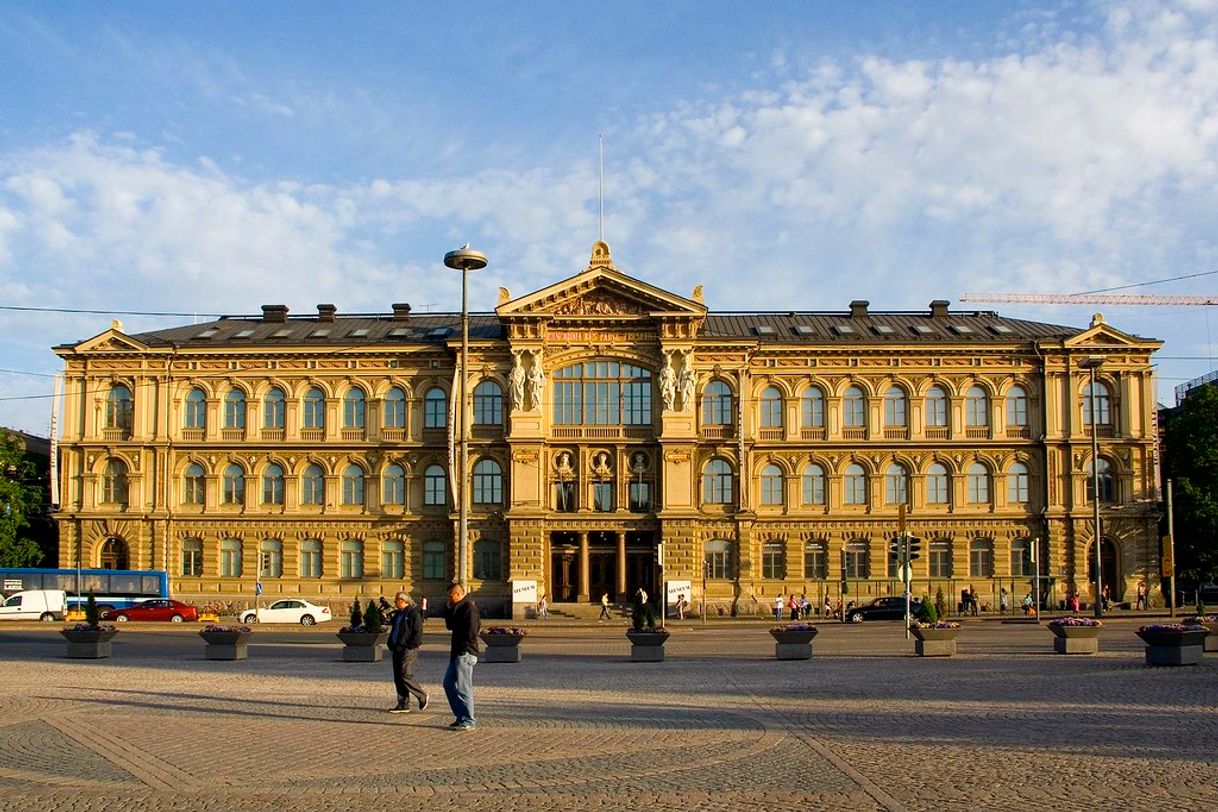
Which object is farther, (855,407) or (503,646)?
(855,407)

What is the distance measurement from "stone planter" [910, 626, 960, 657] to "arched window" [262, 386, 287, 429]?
47.9 m

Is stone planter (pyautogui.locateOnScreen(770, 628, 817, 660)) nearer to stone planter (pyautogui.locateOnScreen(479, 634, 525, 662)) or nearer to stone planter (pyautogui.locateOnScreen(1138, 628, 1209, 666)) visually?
stone planter (pyautogui.locateOnScreen(479, 634, 525, 662))

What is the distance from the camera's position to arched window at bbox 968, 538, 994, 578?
74625mm

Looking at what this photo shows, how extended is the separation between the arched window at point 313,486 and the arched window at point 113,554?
10.9 metres

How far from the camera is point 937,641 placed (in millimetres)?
37219

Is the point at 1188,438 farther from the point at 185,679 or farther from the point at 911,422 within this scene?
the point at 185,679

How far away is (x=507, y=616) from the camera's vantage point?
71.6 meters

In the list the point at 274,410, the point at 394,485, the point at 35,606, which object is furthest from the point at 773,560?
the point at 35,606

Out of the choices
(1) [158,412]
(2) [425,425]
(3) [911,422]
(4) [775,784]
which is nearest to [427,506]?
(2) [425,425]

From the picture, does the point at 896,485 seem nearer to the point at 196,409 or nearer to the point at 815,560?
the point at 815,560

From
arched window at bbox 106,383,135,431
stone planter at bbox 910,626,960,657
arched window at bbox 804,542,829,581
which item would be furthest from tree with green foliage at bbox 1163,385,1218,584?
arched window at bbox 106,383,135,431

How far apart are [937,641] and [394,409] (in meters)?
44.6

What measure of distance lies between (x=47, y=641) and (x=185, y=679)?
21414mm

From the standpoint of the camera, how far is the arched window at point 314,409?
249 feet
